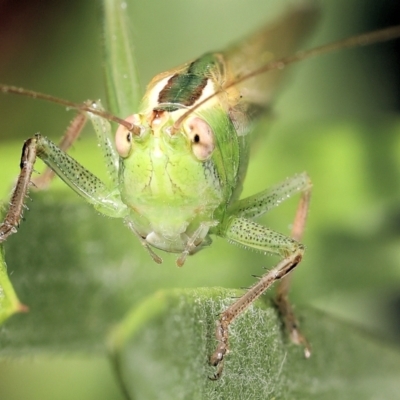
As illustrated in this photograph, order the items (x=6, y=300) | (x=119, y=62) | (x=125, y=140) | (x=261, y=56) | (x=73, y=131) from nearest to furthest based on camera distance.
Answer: (x=6, y=300) → (x=125, y=140) → (x=73, y=131) → (x=119, y=62) → (x=261, y=56)

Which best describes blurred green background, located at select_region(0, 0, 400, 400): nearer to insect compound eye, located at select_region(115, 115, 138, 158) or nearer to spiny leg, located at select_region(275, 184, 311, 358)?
spiny leg, located at select_region(275, 184, 311, 358)

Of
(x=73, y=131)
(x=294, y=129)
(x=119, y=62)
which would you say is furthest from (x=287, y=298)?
(x=119, y=62)

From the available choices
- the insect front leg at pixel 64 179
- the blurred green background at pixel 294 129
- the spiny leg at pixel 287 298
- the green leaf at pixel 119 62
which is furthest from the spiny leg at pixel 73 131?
the spiny leg at pixel 287 298

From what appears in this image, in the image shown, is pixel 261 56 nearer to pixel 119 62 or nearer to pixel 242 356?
pixel 119 62

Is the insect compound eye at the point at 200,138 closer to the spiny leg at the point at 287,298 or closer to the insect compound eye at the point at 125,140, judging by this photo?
the insect compound eye at the point at 125,140

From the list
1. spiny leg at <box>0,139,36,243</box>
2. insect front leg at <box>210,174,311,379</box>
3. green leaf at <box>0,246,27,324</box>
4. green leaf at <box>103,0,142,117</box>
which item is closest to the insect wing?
insect front leg at <box>210,174,311,379</box>

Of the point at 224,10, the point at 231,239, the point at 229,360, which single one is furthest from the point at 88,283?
the point at 224,10
